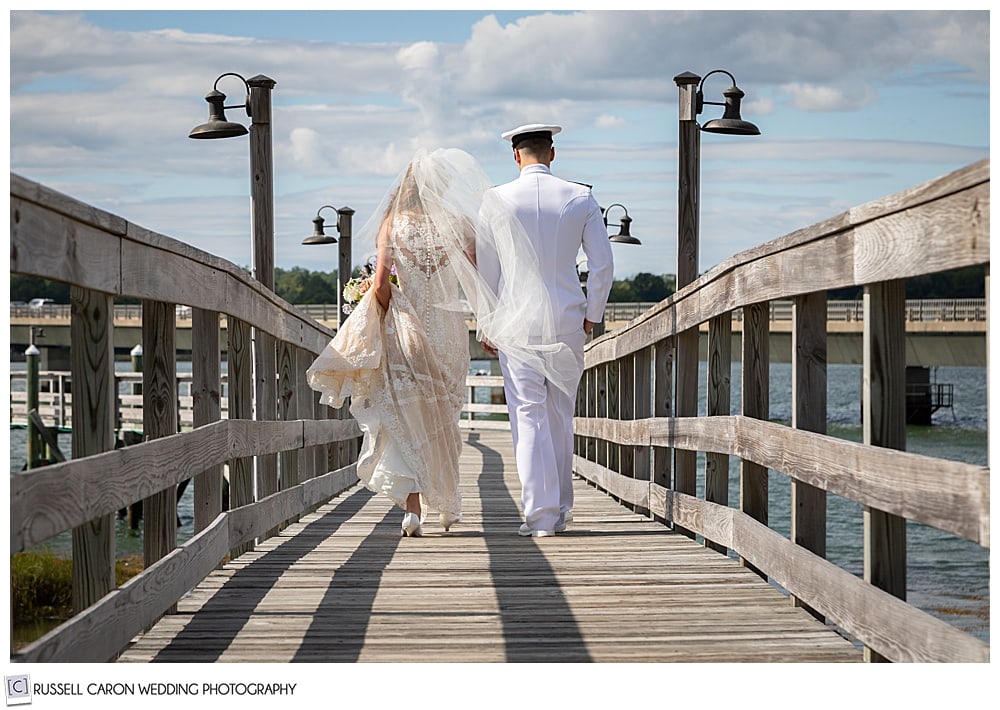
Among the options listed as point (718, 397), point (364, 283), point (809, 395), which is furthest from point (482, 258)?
point (809, 395)

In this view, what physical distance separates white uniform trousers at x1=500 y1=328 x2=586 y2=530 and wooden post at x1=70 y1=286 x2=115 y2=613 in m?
2.68

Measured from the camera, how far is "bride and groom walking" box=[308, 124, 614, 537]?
591 cm

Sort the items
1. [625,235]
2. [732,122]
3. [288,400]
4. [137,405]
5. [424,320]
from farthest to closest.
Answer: [137,405], [625,235], [732,122], [288,400], [424,320]

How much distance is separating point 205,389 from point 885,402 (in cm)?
244

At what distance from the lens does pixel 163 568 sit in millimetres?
3756

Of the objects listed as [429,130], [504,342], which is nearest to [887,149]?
[504,342]

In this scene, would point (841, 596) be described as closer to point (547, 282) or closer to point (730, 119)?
point (547, 282)

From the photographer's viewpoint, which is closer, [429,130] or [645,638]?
[645,638]

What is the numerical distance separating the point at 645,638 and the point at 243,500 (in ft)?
7.76

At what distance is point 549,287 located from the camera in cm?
598

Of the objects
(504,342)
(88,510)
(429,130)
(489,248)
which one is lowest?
(88,510)

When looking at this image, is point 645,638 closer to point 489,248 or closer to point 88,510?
point 88,510

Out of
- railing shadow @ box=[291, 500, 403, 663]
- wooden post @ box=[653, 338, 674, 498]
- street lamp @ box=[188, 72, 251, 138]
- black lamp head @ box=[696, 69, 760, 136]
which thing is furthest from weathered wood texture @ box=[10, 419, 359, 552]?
black lamp head @ box=[696, 69, 760, 136]

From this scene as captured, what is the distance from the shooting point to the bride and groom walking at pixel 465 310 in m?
5.91
